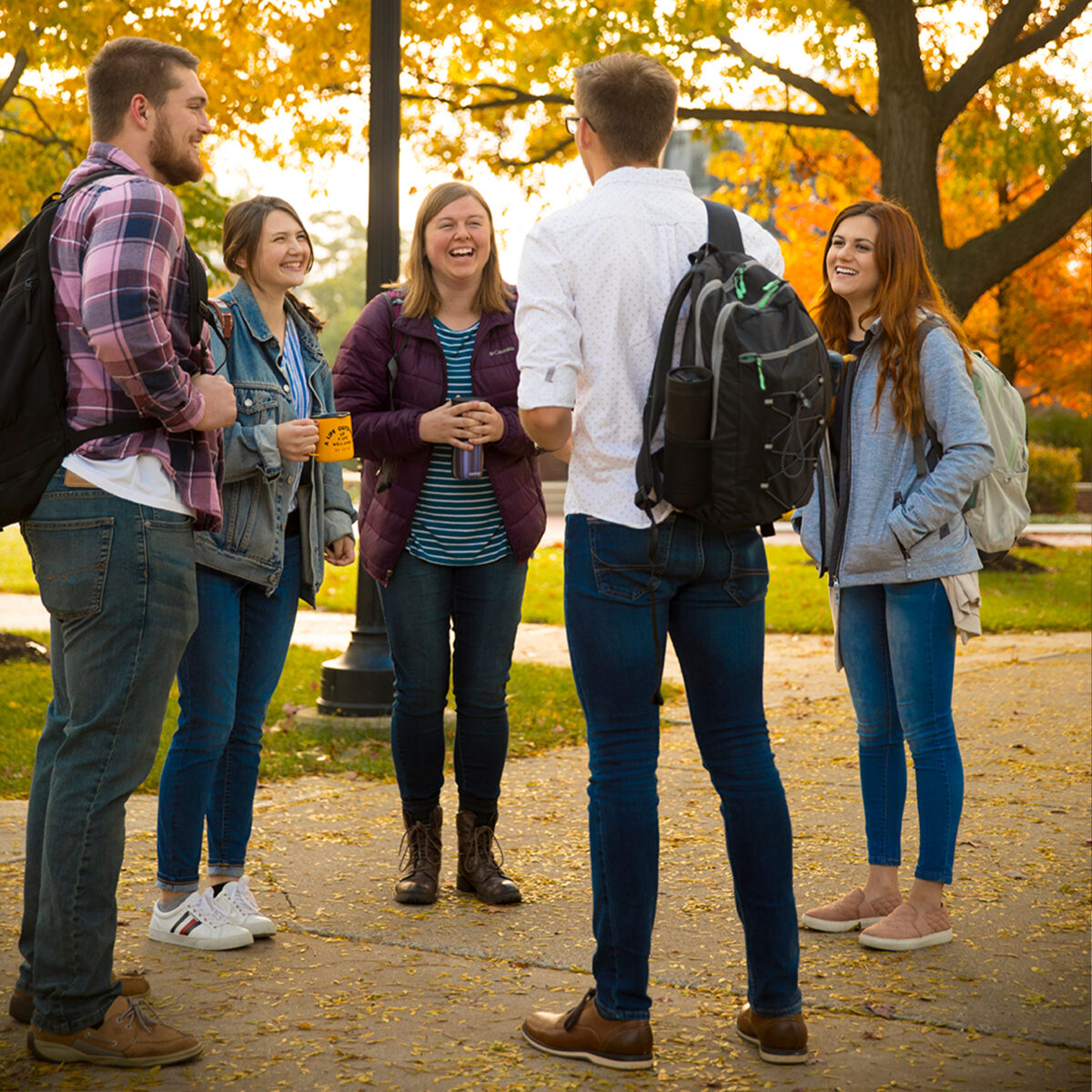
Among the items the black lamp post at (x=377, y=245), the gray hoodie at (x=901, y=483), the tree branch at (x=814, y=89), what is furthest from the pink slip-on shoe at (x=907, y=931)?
the tree branch at (x=814, y=89)

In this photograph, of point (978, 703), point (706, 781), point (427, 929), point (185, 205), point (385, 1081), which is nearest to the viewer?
point (385, 1081)

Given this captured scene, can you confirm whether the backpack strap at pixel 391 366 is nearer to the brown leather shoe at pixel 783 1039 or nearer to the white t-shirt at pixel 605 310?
the white t-shirt at pixel 605 310

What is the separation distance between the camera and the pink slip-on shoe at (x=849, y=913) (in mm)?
4199

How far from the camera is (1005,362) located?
2305 centimetres

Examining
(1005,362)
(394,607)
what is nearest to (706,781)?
(394,607)

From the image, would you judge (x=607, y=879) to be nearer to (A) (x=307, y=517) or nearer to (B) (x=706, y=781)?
(A) (x=307, y=517)

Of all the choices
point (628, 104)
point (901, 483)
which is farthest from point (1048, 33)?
point (628, 104)

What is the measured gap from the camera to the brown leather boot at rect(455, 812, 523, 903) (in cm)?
448

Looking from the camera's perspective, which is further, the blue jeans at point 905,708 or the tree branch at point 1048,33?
the tree branch at point 1048,33

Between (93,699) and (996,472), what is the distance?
2752mm

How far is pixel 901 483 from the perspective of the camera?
4184 mm

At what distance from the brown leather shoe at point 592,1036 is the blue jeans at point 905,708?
1.37 meters

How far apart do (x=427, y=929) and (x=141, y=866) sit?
3.91ft

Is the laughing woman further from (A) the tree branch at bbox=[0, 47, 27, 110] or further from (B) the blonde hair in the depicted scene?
(A) the tree branch at bbox=[0, 47, 27, 110]
